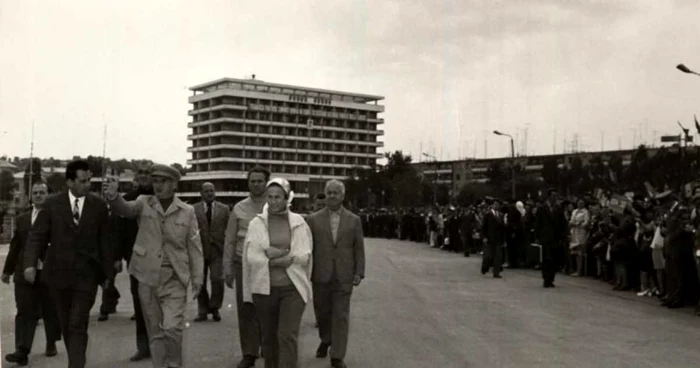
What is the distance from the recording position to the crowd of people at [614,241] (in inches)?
564

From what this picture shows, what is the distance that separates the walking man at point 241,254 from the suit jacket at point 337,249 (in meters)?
0.64

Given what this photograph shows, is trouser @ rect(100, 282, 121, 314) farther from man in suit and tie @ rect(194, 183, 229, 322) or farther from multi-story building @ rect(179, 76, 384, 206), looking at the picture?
multi-story building @ rect(179, 76, 384, 206)

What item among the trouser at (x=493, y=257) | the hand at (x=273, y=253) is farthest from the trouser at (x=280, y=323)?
the trouser at (x=493, y=257)

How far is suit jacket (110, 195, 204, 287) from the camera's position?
7.55m

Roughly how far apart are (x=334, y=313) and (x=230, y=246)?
4.17 ft

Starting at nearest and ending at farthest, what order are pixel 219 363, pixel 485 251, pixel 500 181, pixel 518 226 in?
pixel 219 363 < pixel 485 251 < pixel 518 226 < pixel 500 181

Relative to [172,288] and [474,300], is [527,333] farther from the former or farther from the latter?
[172,288]

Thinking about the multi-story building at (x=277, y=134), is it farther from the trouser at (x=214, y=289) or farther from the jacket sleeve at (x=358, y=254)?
the jacket sleeve at (x=358, y=254)

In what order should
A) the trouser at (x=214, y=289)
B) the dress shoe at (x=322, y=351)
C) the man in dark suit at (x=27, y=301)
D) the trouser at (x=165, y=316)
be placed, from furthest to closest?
1. the trouser at (x=214, y=289)
2. the dress shoe at (x=322, y=351)
3. the man in dark suit at (x=27, y=301)
4. the trouser at (x=165, y=316)

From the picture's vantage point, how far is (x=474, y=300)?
49.0ft

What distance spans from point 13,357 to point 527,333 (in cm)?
611

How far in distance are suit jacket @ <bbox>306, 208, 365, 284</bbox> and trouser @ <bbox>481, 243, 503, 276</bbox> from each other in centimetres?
1189

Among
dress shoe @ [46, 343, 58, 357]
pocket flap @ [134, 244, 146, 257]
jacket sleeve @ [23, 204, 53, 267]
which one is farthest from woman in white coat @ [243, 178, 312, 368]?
dress shoe @ [46, 343, 58, 357]

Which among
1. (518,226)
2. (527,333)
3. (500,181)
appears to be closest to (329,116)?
(500,181)
